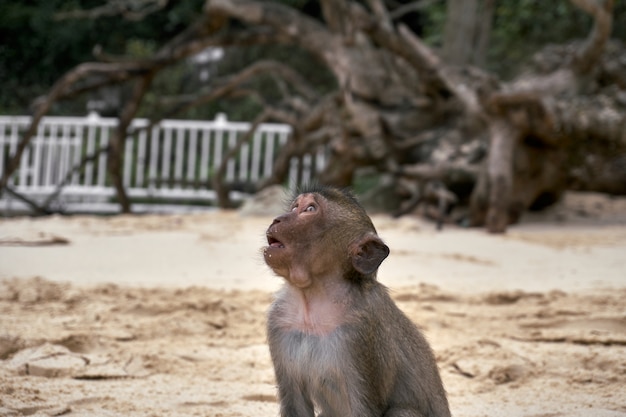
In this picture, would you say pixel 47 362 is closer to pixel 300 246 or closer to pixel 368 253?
pixel 300 246

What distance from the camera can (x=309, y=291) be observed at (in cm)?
290

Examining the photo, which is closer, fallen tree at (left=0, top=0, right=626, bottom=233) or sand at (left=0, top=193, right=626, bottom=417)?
sand at (left=0, top=193, right=626, bottom=417)

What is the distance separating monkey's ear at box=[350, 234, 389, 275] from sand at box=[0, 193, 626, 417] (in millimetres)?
877

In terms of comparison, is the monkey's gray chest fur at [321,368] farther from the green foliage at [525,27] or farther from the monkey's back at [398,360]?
the green foliage at [525,27]

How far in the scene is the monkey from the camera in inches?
107

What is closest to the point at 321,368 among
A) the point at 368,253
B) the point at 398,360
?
the point at 398,360

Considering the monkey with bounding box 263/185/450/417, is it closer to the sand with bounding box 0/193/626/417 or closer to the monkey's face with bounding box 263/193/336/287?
the monkey's face with bounding box 263/193/336/287

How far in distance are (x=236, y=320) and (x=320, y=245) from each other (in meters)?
2.07

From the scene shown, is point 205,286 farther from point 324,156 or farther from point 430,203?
point 324,156

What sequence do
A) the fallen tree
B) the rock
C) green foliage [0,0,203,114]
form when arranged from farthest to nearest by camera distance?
1. green foliage [0,0,203,114]
2. the fallen tree
3. the rock

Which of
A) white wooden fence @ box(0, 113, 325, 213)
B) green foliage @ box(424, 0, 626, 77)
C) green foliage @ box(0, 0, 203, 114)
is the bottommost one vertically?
white wooden fence @ box(0, 113, 325, 213)

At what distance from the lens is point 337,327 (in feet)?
9.05

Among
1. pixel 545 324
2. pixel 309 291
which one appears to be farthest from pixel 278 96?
pixel 309 291

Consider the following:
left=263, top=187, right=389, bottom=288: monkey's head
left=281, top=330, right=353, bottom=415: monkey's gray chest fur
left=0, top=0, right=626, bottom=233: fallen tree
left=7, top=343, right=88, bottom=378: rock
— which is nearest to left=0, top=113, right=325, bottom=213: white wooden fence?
left=0, top=0, right=626, bottom=233: fallen tree
